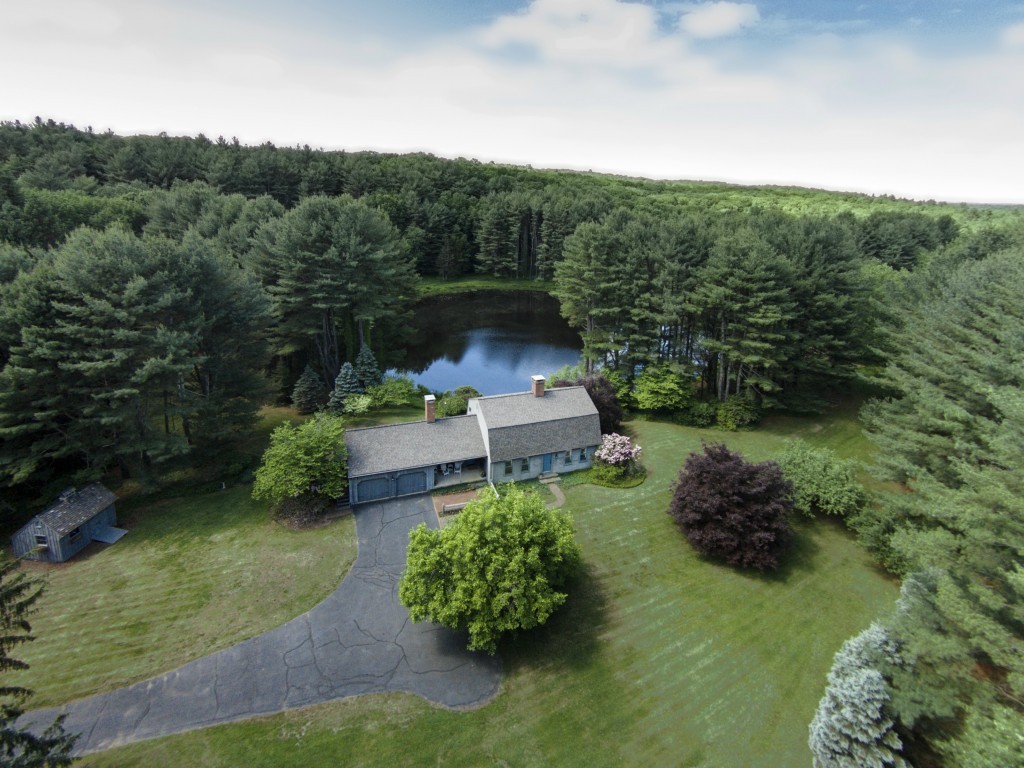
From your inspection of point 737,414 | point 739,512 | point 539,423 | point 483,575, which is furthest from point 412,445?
point 737,414

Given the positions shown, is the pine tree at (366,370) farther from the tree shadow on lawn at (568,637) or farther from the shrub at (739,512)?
the shrub at (739,512)

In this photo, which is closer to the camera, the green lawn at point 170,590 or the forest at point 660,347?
the forest at point 660,347

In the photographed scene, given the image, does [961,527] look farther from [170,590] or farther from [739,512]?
[170,590]

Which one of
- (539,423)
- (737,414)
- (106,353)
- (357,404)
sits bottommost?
(357,404)

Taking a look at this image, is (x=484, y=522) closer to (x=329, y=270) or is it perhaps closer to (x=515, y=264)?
(x=329, y=270)

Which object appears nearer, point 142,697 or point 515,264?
point 142,697

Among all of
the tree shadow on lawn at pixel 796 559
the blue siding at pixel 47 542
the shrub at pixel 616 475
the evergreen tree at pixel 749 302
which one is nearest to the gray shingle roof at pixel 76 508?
the blue siding at pixel 47 542

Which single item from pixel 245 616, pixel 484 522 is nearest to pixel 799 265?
pixel 484 522
